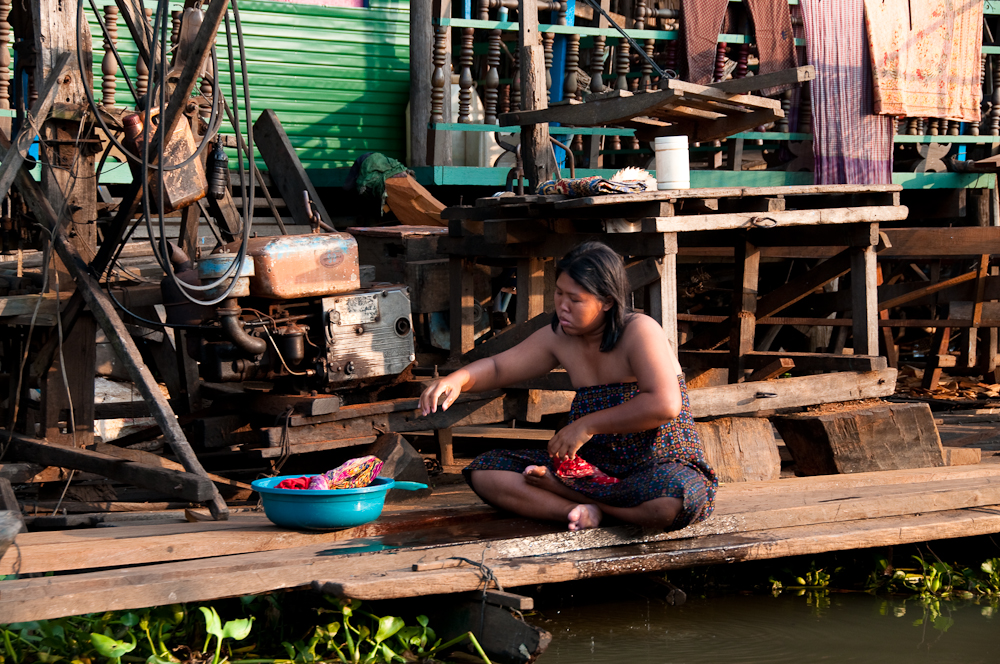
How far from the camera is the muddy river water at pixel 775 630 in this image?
4.32 meters

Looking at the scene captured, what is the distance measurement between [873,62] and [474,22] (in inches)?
141

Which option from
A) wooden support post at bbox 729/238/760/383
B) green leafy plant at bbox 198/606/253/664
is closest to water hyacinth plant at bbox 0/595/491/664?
green leafy plant at bbox 198/606/253/664

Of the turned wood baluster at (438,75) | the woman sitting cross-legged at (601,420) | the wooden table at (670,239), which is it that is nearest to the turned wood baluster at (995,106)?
the wooden table at (670,239)

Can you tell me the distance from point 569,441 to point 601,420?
0.15m

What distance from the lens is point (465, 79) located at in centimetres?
906

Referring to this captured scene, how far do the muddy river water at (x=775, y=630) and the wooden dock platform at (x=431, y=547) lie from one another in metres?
0.40

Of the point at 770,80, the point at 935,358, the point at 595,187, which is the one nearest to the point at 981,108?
the point at 935,358

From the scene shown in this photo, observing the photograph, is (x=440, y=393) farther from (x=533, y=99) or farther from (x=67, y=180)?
(x=533, y=99)

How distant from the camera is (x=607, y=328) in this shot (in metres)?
4.14

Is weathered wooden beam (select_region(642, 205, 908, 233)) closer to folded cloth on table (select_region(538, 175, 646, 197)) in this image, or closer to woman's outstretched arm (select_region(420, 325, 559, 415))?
folded cloth on table (select_region(538, 175, 646, 197))

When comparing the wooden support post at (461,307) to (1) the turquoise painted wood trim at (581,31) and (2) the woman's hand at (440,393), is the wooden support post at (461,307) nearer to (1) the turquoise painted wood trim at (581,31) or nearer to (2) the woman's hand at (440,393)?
(2) the woman's hand at (440,393)

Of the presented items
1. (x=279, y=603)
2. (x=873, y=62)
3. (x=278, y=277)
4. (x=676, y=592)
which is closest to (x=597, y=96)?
(x=278, y=277)

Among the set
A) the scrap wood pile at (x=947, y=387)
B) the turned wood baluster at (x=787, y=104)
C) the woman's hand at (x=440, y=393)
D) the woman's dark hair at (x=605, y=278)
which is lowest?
the scrap wood pile at (x=947, y=387)

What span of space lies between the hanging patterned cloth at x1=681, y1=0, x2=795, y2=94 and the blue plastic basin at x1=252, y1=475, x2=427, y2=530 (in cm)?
644
